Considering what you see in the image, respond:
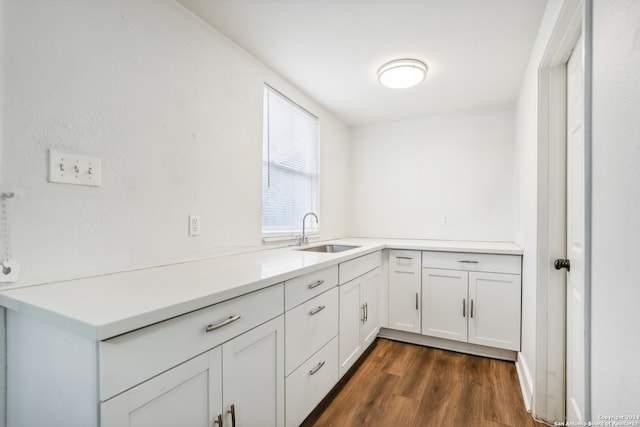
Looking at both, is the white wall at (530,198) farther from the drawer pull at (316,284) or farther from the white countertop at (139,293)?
Result: the white countertop at (139,293)

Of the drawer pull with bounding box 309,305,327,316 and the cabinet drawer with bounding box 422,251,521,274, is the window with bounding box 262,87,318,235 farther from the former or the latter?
the cabinet drawer with bounding box 422,251,521,274

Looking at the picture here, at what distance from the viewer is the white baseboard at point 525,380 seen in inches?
67.6

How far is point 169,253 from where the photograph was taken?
4.86ft

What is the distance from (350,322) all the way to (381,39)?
1845 mm

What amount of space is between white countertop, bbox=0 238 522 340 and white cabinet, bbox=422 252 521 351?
142cm

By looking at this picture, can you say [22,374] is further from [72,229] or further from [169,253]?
A: [169,253]

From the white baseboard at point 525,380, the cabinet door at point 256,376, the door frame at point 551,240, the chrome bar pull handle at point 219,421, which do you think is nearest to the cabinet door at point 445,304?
the white baseboard at point 525,380

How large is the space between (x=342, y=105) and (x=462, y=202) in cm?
157

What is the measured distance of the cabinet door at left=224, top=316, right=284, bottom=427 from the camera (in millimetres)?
1054

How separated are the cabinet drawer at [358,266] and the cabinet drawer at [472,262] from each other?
0.43 m

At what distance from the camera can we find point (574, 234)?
1447mm

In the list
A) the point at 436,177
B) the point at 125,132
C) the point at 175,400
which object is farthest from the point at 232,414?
the point at 436,177
